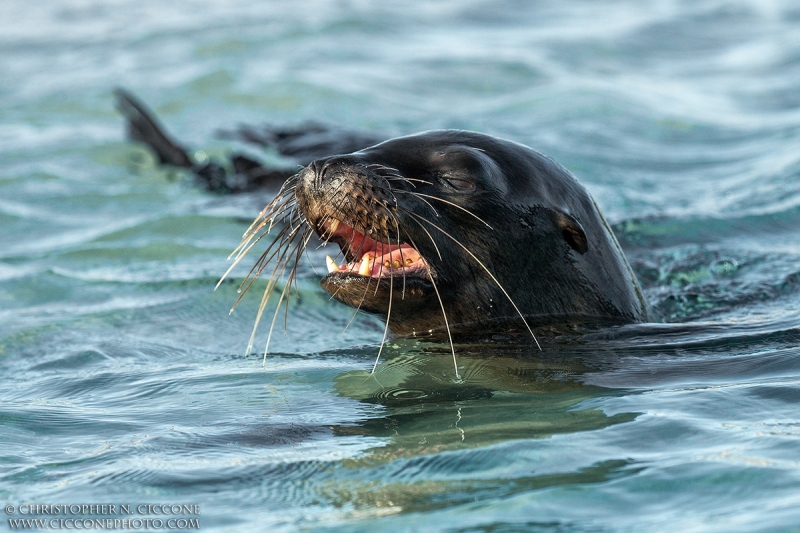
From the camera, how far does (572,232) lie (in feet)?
13.2

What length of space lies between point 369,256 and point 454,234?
0.30 metres

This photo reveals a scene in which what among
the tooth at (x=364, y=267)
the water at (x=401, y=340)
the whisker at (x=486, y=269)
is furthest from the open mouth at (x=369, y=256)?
the water at (x=401, y=340)

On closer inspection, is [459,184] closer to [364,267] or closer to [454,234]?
[454,234]

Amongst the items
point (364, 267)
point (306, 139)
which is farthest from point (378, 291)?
point (306, 139)

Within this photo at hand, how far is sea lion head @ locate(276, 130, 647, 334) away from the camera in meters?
3.58

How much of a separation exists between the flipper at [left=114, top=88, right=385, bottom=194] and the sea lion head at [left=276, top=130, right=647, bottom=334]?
3208mm

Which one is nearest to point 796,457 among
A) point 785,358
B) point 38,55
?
point 785,358

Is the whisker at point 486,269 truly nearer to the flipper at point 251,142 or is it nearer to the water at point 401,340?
the water at point 401,340

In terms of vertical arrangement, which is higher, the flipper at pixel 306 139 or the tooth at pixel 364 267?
the flipper at pixel 306 139

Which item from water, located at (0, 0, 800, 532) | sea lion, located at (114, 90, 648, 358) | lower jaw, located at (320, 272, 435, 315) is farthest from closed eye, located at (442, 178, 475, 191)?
water, located at (0, 0, 800, 532)

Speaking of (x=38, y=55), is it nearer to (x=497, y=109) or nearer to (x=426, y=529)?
(x=497, y=109)

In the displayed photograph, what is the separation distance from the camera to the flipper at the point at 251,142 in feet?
24.2

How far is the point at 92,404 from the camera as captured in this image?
149 inches

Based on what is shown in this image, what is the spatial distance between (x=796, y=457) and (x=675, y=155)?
641 cm
